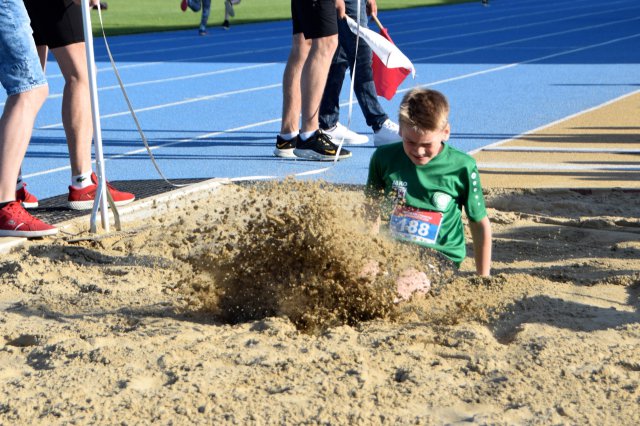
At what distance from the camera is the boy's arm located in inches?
171

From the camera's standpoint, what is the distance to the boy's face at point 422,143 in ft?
13.5

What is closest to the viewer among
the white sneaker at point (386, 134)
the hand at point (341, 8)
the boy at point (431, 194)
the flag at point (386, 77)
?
the boy at point (431, 194)

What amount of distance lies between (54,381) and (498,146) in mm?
5772

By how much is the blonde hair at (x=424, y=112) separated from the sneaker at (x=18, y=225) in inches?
85.7

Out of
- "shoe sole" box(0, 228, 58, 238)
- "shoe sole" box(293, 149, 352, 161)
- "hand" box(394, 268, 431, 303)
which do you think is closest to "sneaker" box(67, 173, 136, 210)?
"shoe sole" box(0, 228, 58, 238)

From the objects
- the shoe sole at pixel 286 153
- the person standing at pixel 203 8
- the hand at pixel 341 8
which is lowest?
the person standing at pixel 203 8

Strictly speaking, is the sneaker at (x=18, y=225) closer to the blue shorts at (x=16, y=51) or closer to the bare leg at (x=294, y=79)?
the blue shorts at (x=16, y=51)

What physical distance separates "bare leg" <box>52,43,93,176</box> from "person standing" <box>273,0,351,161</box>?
6.72ft

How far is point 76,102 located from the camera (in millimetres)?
5938

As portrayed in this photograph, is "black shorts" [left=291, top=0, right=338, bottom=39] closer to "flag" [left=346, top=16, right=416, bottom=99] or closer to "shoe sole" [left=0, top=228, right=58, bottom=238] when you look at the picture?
"flag" [left=346, top=16, right=416, bottom=99]

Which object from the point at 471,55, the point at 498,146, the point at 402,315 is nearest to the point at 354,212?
the point at 402,315

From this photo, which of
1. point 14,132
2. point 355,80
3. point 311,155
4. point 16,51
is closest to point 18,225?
point 14,132

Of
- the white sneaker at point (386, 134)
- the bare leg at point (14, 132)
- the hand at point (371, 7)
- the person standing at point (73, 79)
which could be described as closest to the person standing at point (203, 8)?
the hand at point (371, 7)

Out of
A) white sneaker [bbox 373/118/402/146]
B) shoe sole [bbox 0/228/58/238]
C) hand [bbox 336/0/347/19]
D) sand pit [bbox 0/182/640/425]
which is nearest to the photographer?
sand pit [bbox 0/182/640/425]
